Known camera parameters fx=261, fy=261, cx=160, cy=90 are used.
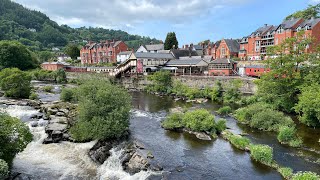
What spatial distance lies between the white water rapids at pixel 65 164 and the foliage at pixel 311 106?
19532mm

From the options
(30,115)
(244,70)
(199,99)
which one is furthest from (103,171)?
(244,70)

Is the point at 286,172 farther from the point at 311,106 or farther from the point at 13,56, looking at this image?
the point at 13,56

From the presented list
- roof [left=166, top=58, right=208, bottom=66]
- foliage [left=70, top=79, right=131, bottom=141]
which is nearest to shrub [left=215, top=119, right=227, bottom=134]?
foliage [left=70, top=79, right=131, bottom=141]

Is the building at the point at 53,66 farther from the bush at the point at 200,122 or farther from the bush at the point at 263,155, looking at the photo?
the bush at the point at 263,155

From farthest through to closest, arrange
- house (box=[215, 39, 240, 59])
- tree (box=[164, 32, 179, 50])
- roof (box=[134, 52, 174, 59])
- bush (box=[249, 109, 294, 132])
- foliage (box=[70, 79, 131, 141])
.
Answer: tree (box=[164, 32, 179, 50]), house (box=[215, 39, 240, 59]), roof (box=[134, 52, 174, 59]), bush (box=[249, 109, 294, 132]), foliage (box=[70, 79, 131, 141])

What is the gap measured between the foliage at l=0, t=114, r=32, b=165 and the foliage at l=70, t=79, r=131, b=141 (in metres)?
5.99

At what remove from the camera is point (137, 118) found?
3462 cm

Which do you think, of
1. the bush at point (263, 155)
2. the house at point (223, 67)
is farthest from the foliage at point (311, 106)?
the house at point (223, 67)

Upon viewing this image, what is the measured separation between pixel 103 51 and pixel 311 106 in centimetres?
8522

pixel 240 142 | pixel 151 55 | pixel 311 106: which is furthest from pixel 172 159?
pixel 151 55

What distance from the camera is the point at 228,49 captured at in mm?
75938

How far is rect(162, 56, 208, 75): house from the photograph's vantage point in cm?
6694

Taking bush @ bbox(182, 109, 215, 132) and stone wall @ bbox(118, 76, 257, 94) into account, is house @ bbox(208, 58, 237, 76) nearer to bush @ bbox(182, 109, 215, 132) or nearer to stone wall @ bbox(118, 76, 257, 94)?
stone wall @ bbox(118, 76, 257, 94)

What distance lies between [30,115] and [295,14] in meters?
71.7
